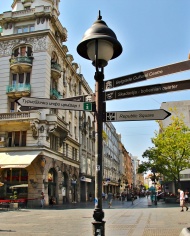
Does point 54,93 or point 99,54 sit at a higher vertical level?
point 54,93

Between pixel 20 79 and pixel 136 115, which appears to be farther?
pixel 20 79

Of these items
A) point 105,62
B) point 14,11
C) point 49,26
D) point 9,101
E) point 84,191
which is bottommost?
point 84,191

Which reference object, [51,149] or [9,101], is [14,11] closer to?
[9,101]

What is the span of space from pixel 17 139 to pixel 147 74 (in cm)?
2849

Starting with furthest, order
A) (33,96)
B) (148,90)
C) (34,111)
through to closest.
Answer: (33,96)
(34,111)
(148,90)

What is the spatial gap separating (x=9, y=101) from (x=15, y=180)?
892cm

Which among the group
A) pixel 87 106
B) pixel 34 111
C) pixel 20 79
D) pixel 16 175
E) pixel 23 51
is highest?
pixel 23 51

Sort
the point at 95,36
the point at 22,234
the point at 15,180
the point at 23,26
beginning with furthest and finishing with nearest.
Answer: the point at 23,26 < the point at 15,180 < the point at 22,234 < the point at 95,36

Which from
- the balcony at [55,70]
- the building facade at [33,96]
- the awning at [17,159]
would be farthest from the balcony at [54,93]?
the awning at [17,159]

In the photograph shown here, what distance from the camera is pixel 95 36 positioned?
17.9 ft

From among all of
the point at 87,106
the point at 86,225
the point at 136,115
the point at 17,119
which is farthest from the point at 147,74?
the point at 17,119

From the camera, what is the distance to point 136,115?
224 inches

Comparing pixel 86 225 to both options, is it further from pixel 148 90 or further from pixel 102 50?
pixel 102 50

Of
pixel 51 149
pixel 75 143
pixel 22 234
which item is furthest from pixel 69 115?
pixel 22 234
